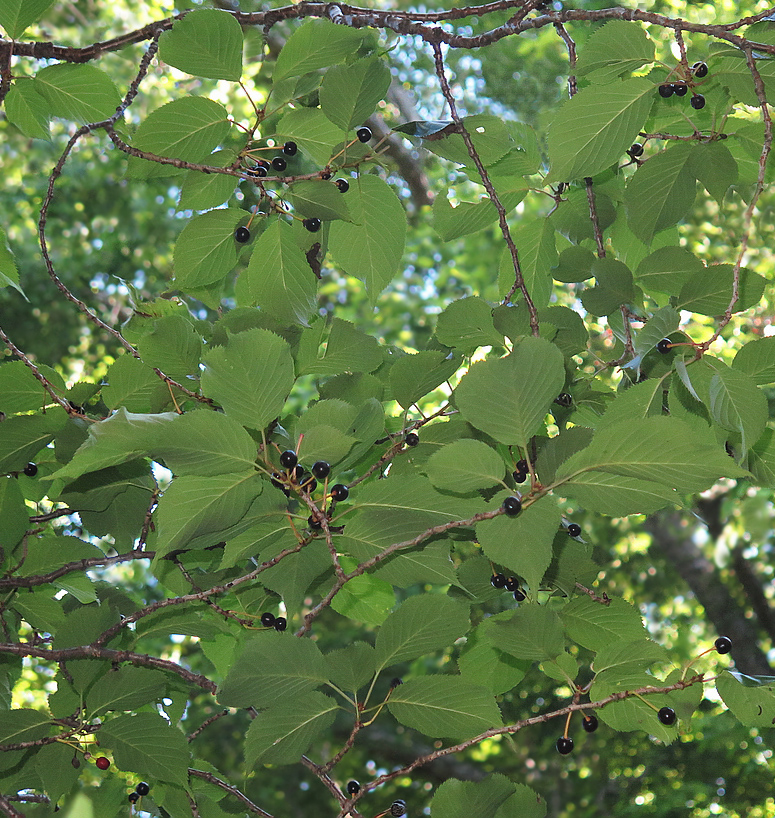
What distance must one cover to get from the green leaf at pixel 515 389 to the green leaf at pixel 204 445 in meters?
0.20

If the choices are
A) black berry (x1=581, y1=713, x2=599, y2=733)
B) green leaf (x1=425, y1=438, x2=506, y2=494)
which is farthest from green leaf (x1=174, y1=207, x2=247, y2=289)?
black berry (x1=581, y1=713, x2=599, y2=733)

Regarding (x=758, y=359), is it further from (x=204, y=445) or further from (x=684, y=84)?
(x=204, y=445)

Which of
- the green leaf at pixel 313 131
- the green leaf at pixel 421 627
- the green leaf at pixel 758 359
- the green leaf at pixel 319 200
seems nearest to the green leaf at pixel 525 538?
the green leaf at pixel 421 627

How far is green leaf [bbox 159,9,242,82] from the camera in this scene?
858 mm

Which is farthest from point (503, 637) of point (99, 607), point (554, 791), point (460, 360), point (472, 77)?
point (472, 77)

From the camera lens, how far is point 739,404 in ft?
2.41

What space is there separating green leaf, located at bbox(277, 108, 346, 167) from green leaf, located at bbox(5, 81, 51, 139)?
35 centimetres

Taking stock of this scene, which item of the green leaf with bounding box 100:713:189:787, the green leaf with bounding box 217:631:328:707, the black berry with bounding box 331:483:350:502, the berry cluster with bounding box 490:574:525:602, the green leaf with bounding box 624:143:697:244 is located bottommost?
the green leaf with bounding box 100:713:189:787

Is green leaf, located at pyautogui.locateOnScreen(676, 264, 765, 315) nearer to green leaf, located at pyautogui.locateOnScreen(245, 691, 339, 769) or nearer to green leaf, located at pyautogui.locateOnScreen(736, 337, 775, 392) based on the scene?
green leaf, located at pyautogui.locateOnScreen(736, 337, 775, 392)

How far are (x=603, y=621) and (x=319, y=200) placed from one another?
585mm

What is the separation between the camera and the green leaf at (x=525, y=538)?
66 cm

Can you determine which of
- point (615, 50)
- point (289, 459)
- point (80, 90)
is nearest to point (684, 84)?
point (615, 50)

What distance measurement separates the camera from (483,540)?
668mm

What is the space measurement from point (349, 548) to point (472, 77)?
557cm
